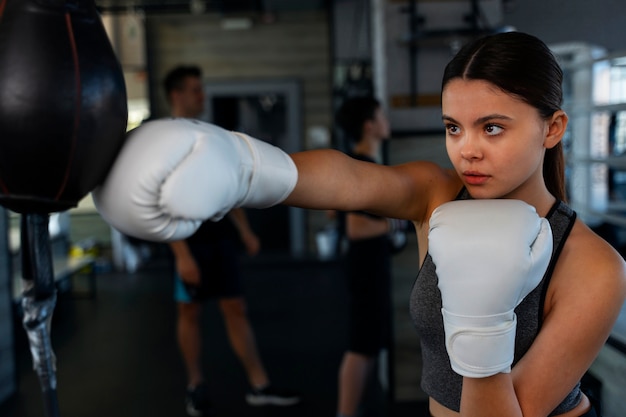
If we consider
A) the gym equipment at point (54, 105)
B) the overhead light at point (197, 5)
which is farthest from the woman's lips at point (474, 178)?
the overhead light at point (197, 5)

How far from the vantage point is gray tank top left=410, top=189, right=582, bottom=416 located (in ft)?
3.30

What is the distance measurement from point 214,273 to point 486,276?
2.10 m

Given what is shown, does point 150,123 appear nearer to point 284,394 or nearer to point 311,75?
point 284,394

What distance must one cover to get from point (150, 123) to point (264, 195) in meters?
0.20

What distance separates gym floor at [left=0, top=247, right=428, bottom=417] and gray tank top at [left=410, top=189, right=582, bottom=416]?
1.88 meters

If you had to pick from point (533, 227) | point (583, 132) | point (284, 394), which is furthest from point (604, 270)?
point (284, 394)

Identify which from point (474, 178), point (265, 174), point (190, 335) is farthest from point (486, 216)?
point (190, 335)

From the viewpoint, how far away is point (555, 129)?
1.01 metres

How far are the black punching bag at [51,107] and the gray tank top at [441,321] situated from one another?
57 cm

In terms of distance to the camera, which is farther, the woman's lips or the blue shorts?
the blue shorts

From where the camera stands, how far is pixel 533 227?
3.03ft

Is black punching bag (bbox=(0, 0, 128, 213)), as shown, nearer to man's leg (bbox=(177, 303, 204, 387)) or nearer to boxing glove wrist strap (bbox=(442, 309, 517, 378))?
boxing glove wrist strap (bbox=(442, 309, 517, 378))

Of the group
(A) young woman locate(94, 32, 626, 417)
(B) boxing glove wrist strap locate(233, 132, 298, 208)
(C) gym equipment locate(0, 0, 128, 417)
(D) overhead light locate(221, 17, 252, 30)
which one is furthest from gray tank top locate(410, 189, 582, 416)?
(D) overhead light locate(221, 17, 252, 30)

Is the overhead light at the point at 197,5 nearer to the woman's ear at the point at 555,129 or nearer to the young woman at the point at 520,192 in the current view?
the young woman at the point at 520,192
